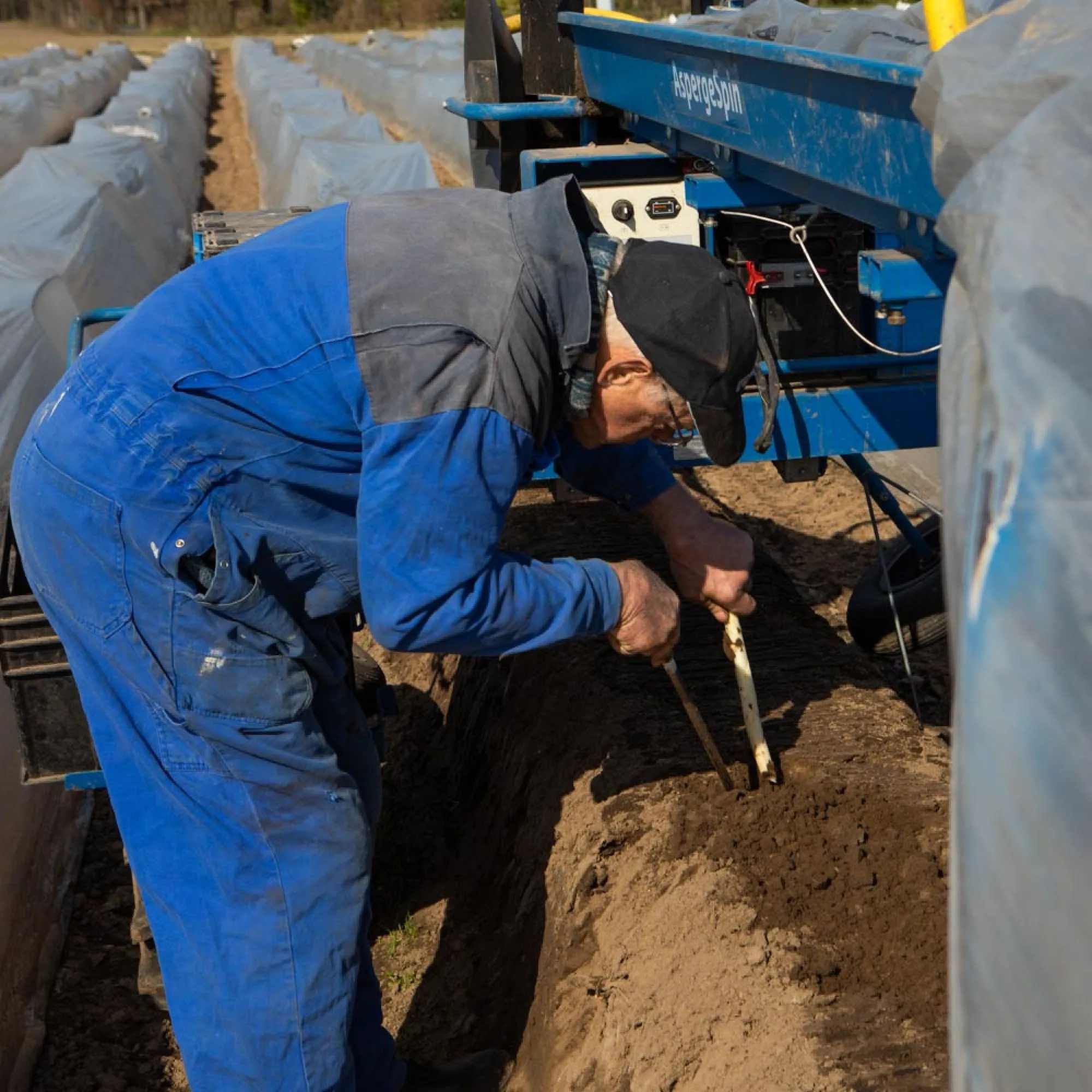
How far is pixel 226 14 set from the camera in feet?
159

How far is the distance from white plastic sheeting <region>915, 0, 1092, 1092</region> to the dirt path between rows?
137 cm

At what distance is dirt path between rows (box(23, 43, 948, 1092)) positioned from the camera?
8.01 ft

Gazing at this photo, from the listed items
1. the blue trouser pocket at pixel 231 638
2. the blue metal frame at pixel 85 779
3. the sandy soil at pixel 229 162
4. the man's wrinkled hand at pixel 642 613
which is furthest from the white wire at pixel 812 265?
the sandy soil at pixel 229 162

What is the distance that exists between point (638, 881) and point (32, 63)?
93.4 feet

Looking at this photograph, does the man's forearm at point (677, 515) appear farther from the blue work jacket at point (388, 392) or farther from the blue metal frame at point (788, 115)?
the blue metal frame at point (788, 115)

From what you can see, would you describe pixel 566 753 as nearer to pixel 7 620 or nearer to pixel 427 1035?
pixel 427 1035

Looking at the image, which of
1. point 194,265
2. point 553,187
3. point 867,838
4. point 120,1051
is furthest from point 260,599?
point 120,1051

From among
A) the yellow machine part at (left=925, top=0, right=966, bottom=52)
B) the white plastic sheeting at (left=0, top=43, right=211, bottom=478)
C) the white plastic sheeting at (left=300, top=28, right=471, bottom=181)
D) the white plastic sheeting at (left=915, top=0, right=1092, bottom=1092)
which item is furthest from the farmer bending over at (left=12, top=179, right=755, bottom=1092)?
the white plastic sheeting at (left=300, top=28, right=471, bottom=181)

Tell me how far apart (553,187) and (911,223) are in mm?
649

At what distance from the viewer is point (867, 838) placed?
2828mm

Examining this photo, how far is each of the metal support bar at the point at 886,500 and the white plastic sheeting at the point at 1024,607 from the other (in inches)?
103

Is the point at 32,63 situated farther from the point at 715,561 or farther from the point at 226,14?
the point at 715,561

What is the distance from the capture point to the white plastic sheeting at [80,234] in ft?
17.9

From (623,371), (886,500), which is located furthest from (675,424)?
(886,500)
